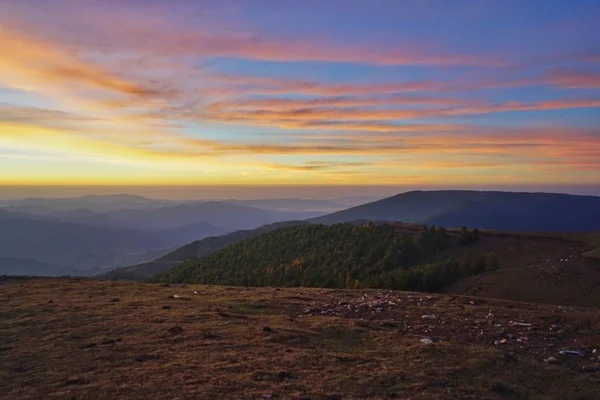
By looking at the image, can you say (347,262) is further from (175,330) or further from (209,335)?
(209,335)

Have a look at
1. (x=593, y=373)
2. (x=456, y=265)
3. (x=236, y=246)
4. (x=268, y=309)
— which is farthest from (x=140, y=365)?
(x=236, y=246)

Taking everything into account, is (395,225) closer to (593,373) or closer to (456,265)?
(456,265)

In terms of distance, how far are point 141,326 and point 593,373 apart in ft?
51.0

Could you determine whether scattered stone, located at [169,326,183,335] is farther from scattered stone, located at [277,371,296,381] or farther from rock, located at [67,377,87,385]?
scattered stone, located at [277,371,296,381]

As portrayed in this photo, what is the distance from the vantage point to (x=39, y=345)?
15.0 meters

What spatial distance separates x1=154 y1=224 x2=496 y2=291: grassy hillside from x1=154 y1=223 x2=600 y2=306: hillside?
0.08 m

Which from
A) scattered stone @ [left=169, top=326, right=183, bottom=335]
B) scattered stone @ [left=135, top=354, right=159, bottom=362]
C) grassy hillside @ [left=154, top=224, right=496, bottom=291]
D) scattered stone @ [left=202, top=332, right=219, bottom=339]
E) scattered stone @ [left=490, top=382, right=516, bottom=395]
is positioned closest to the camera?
scattered stone @ [left=490, top=382, right=516, bottom=395]

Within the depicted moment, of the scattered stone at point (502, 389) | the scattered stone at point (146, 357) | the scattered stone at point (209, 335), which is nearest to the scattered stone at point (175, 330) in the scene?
the scattered stone at point (209, 335)

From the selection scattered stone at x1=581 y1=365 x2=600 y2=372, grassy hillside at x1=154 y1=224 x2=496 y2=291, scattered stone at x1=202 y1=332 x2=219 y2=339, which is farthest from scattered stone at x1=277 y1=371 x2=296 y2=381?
grassy hillside at x1=154 y1=224 x2=496 y2=291

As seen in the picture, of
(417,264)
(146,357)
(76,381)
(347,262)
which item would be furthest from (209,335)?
(347,262)

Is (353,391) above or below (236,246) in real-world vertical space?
above

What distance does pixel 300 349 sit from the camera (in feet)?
45.4

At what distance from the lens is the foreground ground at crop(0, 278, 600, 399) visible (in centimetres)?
1068

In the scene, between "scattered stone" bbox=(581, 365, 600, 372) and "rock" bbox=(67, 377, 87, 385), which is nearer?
"rock" bbox=(67, 377, 87, 385)
